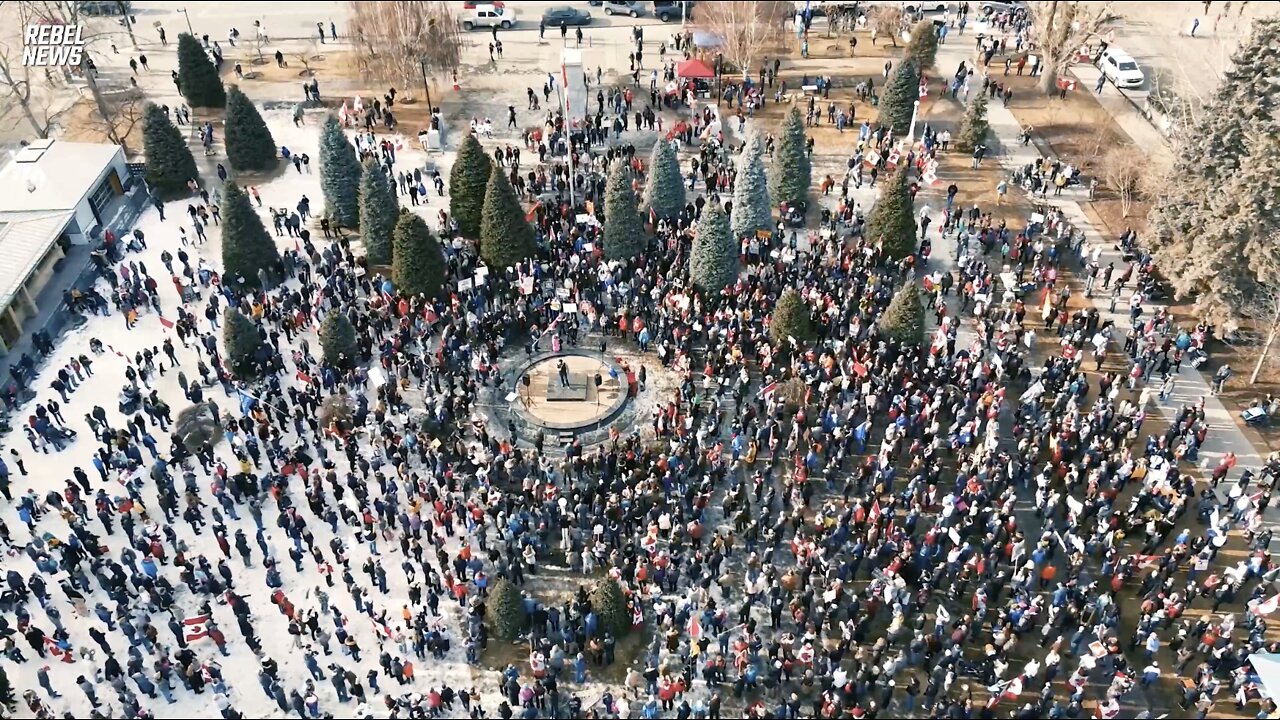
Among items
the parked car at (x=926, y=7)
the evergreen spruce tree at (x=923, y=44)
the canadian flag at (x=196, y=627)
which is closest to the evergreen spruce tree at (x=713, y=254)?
the canadian flag at (x=196, y=627)

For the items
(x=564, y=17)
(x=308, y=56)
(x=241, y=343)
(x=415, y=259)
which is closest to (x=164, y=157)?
(x=241, y=343)

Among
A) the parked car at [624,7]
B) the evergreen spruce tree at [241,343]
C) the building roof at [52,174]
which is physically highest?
the parked car at [624,7]

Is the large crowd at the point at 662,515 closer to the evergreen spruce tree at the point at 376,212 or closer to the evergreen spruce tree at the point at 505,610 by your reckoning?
the evergreen spruce tree at the point at 505,610

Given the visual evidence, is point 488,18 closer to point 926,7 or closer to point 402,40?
point 402,40

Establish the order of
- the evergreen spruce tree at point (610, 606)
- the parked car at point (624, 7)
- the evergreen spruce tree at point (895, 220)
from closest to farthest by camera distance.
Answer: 1. the evergreen spruce tree at point (610, 606)
2. the evergreen spruce tree at point (895, 220)
3. the parked car at point (624, 7)

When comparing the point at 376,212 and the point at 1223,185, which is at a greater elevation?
the point at 1223,185

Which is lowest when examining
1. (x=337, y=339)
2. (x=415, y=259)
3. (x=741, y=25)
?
(x=337, y=339)

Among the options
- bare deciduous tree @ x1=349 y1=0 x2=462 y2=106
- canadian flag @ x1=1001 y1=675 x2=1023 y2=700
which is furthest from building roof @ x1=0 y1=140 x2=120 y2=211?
canadian flag @ x1=1001 y1=675 x2=1023 y2=700
